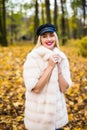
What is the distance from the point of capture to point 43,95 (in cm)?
354

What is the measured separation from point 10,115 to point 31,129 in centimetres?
293

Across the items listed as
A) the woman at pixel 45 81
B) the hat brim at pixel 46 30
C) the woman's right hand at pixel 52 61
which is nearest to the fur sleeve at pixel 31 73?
the woman at pixel 45 81

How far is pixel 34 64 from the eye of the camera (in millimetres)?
3482

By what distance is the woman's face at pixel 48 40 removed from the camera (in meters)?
3.58

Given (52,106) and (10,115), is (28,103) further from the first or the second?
(10,115)

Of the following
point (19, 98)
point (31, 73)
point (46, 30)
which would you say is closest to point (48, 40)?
point (46, 30)

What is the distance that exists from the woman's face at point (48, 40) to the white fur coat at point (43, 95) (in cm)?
6

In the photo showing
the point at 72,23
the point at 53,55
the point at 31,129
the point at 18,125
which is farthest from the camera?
the point at 72,23

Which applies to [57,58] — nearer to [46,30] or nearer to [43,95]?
[46,30]

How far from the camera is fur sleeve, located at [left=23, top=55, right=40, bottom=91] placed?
3449 millimetres

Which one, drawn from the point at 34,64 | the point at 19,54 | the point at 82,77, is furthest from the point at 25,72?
the point at 19,54

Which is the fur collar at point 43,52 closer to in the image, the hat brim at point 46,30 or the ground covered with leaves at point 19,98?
the hat brim at point 46,30

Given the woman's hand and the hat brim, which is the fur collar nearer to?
the woman's hand

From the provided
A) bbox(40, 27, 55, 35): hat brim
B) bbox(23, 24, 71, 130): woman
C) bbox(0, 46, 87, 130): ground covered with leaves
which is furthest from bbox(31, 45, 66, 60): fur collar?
bbox(0, 46, 87, 130): ground covered with leaves
